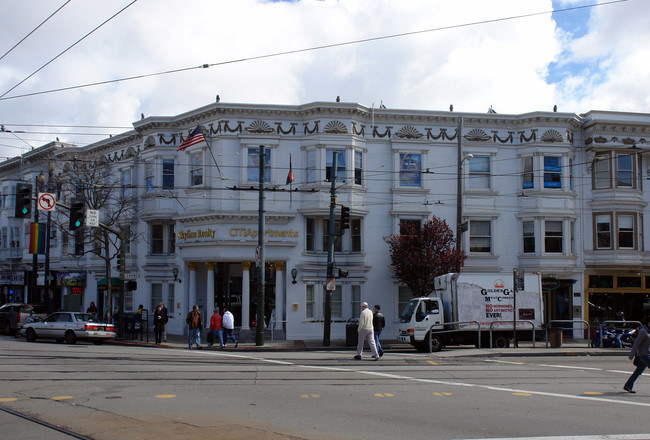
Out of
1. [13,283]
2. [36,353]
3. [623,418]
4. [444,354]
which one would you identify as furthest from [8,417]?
[13,283]

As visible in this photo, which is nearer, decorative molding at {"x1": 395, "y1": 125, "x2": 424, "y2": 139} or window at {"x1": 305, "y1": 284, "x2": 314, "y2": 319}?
window at {"x1": 305, "y1": 284, "x2": 314, "y2": 319}

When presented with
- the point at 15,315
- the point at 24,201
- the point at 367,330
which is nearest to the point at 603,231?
the point at 367,330

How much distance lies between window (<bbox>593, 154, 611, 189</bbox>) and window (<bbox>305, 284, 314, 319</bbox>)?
15.0m

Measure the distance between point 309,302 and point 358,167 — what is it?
670 cm

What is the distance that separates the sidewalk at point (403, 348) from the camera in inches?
829

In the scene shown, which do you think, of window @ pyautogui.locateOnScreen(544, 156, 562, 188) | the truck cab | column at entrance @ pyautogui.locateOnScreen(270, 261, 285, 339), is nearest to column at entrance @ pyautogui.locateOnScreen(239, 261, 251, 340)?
column at entrance @ pyautogui.locateOnScreen(270, 261, 285, 339)

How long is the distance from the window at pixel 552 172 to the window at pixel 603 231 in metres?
2.77

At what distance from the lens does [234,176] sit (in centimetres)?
2934

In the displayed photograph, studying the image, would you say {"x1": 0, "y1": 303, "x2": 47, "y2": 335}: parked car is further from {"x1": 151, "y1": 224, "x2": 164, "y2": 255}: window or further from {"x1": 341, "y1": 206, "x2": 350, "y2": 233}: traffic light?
{"x1": 341, "y1": 206, "x2": 350, "y2": 233}: traffic light

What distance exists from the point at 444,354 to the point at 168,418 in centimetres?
1307

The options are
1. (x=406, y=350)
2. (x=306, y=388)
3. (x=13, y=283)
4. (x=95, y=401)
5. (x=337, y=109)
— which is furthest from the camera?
(x=13, y=283)

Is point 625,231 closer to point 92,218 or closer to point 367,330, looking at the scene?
point 367,330

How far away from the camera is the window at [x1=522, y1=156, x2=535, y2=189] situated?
101 ft

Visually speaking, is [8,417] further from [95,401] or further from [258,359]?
[258,359]
